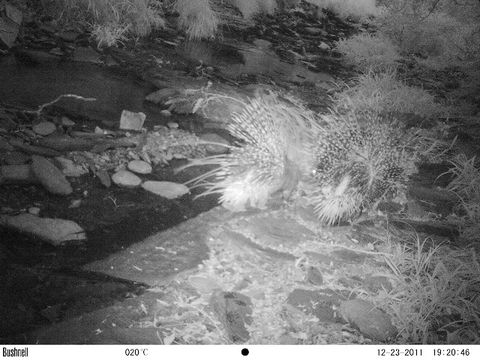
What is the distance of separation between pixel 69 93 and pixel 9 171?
2330 mm

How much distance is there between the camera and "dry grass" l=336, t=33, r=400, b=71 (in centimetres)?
1024

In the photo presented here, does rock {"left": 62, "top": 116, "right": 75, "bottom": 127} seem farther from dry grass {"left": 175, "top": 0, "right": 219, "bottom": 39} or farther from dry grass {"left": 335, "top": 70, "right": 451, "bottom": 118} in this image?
dry grass {"left": 175, "top": 0, "right": 219, "bottom": 39}

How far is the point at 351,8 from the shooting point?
17047mm

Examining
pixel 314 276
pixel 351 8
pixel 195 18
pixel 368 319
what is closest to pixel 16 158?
pixel 314 276

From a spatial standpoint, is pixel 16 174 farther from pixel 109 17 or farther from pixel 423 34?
pixel 423 34

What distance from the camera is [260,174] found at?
382 centimetres

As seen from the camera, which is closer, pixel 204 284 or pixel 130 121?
pixel 204 284

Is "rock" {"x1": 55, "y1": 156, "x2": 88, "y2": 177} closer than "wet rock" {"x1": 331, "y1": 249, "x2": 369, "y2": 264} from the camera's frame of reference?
No

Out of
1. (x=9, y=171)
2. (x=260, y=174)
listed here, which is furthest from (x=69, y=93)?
(x=260, y=174)

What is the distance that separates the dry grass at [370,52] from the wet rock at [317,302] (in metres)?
7.90

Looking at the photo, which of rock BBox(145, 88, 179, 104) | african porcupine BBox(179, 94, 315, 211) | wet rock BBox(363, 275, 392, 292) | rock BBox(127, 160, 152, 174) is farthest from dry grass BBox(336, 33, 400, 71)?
wet rock BBox(363, 275, 392, 292)

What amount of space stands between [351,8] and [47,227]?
55.7 ft

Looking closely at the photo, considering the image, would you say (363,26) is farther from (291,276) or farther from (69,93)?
(291,276)

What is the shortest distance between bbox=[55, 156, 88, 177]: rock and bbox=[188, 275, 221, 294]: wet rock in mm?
1729
